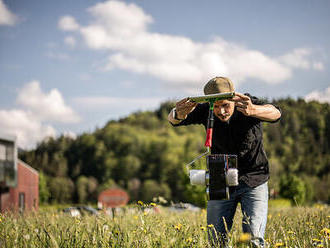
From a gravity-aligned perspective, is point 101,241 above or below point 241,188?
below

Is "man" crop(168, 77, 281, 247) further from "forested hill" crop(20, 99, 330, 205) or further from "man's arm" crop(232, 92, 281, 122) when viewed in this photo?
"forested hill" crop(20, 99, 330, 205)

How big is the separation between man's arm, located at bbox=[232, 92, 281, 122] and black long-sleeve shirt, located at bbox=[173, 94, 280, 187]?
6.3 inches

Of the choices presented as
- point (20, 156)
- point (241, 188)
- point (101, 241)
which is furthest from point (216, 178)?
point (20, 156)

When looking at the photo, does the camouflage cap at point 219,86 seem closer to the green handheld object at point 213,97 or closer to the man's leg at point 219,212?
the green handheld object at point 213,97

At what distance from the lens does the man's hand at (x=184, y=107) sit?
310 centimetres

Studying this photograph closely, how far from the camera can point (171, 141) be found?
114 m

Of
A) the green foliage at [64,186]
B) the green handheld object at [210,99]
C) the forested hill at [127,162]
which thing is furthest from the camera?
the forested hill at [127,162]

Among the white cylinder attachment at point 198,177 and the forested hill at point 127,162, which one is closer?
the white cylinder attachment at point 198,177

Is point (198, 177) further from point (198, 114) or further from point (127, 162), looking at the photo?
point (127, 162)

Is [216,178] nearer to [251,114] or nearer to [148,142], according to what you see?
[251,114]

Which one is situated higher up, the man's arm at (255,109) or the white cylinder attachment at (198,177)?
the man's arm at (255,109)

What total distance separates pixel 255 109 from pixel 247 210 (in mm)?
890

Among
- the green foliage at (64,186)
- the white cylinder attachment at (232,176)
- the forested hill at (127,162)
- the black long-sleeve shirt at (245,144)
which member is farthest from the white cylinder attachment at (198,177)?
the green foliage at (64,186)

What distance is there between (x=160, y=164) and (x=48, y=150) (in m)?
30.7
